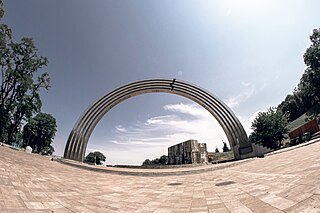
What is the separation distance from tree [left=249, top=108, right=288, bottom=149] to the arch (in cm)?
237

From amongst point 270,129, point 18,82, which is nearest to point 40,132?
point 18,82

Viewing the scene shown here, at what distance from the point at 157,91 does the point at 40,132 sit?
112 ft

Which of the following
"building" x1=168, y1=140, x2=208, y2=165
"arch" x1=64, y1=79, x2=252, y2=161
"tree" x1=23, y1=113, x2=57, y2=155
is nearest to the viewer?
"arch" x1=64, y1=79, x2=252, y2=161

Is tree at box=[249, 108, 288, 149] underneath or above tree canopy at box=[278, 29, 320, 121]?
underneath

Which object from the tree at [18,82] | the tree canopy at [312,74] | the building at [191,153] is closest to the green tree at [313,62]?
the tree canopy at [312,74]

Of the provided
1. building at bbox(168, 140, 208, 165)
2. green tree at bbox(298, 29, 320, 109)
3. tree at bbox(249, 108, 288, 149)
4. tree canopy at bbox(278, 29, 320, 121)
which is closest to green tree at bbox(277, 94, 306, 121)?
tree canopy at bbox(278, 29, 320, 121)

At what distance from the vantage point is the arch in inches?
948

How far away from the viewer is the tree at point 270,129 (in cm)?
2223

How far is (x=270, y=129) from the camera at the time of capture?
22.4 metres

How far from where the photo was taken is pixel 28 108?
26562 millimetres

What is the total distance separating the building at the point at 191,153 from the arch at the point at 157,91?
5.07 m

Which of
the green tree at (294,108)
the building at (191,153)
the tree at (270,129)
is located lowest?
the building at (191,153)

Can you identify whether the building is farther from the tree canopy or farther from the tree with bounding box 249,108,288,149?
the tree canopy

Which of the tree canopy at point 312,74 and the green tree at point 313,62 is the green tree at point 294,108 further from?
the green tree at point 313,62
